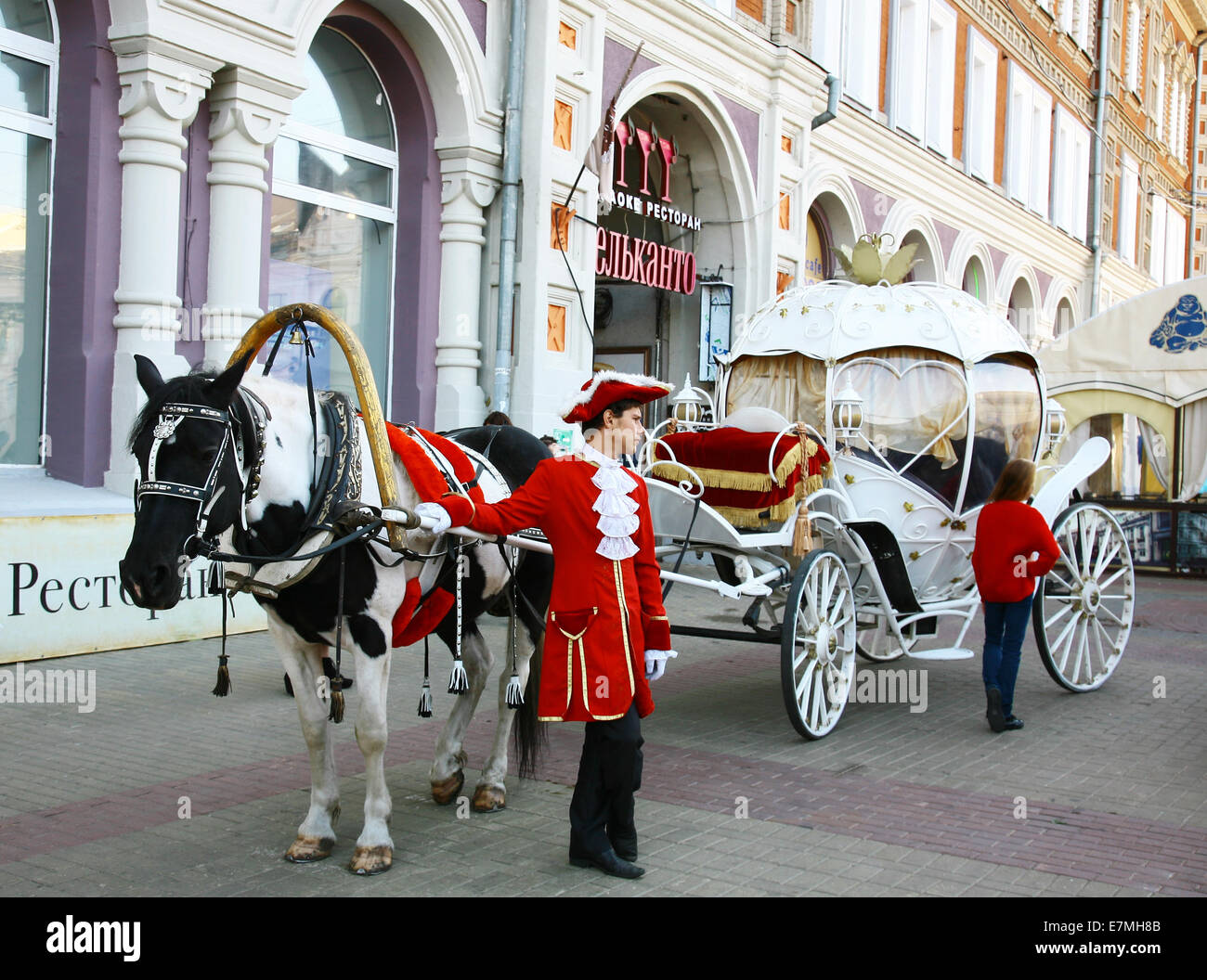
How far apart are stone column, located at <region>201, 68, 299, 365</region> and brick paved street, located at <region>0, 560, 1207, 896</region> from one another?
8.28 ft

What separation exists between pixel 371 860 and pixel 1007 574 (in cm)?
419

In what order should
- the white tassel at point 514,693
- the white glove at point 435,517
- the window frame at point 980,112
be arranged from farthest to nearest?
the window frame at point 980,112, the white tassel at point 514,693, the white glove at point 435,517

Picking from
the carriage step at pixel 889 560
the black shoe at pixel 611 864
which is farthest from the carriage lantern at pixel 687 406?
the black shoe at pixel 611 864

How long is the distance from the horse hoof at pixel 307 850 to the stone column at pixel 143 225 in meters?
4.66

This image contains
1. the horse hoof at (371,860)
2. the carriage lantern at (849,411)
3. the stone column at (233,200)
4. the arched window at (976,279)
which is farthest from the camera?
the arched window at (976,279)

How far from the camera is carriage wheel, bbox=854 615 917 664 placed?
25.5 ft

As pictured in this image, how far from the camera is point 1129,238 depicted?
1255 inches

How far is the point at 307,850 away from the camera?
431cm

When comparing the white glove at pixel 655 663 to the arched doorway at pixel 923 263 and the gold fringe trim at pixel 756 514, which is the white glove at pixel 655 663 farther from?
the arched doorway at pixel 923 263

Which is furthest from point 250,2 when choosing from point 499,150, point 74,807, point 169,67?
point 74,807

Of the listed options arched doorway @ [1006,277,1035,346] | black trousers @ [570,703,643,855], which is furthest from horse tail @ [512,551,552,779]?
arched doorway @ [1006,277,1035,346]

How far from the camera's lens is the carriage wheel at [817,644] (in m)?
6.09

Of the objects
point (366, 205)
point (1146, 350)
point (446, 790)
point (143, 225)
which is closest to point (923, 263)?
point (1146, 350)
